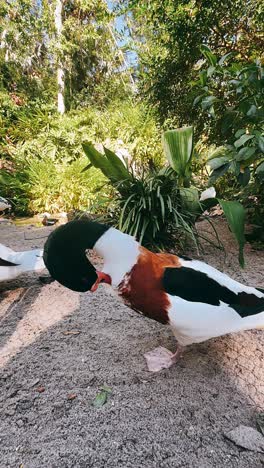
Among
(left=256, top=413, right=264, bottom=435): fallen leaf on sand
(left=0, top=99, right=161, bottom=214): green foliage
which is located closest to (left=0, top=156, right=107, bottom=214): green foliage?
(left=0, top=99, right=161, bottom=214): green foliage

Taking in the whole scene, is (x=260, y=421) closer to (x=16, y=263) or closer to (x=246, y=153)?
(x=246, y=153)

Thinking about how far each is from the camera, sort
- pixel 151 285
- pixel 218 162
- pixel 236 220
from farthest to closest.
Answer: pixel 236 220
pixel 218 162
pixel 151 285

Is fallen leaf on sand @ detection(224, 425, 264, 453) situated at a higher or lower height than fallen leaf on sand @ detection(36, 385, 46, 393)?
higher

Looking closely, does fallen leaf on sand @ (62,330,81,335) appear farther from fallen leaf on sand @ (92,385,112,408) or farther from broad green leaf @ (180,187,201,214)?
broad green leaf @ (180,187,201,214)

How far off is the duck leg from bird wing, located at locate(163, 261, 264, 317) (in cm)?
35

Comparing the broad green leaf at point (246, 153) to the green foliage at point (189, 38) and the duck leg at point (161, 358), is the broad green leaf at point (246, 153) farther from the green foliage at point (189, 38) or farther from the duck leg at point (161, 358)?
the green foliage at point (189, 38)

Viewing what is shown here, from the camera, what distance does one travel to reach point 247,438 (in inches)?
45.8

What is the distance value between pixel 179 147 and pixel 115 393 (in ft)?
6.69

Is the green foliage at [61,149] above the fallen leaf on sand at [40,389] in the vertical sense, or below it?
above

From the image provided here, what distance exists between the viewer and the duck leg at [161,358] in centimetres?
153

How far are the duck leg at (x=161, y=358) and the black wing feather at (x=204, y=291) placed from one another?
0.35 metres

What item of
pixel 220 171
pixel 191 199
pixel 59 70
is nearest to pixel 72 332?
pixel 220 171

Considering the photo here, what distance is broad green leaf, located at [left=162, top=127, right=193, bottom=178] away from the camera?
2.80 metres

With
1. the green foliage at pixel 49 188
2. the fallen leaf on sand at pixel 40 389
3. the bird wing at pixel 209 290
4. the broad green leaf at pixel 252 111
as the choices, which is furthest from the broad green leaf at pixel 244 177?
the green foliage at pixel 49 188
